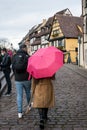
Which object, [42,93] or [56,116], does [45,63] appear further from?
[56,116]

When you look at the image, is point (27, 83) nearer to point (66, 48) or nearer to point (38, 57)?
point (38, 57)

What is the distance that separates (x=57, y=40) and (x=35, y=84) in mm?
55021

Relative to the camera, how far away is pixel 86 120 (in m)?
8.05

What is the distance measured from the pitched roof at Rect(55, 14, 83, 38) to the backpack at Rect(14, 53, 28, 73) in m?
49.2

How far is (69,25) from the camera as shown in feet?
197

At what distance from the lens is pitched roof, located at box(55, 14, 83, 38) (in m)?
57.8

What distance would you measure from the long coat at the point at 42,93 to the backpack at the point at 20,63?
3.40 feet

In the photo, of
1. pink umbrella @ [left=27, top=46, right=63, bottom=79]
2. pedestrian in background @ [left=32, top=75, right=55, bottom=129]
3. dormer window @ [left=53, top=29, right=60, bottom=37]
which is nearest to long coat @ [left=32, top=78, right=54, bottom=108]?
pedestrian in background @ [left=32, top=75, right=55, bottom=129]

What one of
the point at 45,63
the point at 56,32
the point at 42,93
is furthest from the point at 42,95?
the point at 56,32

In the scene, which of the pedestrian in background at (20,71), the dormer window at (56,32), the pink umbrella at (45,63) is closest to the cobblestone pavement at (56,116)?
the pedestrian in background at (20,71)

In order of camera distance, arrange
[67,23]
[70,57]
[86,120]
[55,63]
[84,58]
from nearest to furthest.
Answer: [55,63], [86,120], [84,58], [70,57], [67,23]

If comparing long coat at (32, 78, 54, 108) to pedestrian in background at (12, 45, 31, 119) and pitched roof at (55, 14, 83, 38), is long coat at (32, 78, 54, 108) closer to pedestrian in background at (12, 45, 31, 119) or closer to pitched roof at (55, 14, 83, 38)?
pedestrian in background at (12, 45, 31, 119)

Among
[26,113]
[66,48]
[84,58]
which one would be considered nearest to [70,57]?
[66,48]

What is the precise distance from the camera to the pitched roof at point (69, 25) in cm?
5784
